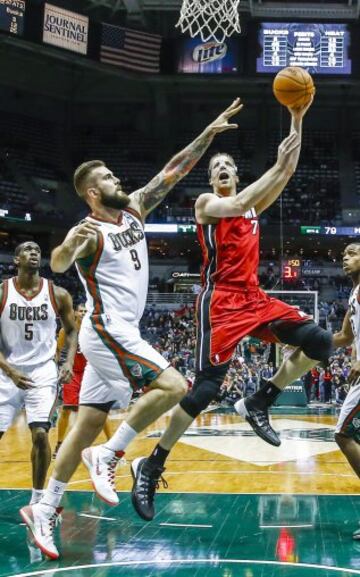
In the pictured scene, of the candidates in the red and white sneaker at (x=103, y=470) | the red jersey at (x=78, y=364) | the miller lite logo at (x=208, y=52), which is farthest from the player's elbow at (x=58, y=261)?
the miller lite logo at (x=208, y=52)

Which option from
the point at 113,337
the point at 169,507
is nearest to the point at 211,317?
the point at 113,337

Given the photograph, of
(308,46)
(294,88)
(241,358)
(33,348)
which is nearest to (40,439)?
(33,348)

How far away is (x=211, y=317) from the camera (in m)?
4.80

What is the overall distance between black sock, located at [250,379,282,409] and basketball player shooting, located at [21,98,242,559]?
3.34 ft

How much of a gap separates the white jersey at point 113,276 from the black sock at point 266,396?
1.23 m

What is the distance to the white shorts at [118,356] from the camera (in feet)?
13.9

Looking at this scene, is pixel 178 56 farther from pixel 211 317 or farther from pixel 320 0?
pixel 211 317

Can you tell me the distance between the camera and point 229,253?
491 cm

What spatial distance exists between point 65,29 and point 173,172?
22847 mm

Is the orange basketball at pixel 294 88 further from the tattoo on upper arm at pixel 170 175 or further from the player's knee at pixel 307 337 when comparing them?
A: the player's knee at pixel 307 337

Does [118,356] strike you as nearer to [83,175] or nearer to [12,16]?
[83,175]

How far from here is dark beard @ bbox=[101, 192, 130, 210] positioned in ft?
14.5

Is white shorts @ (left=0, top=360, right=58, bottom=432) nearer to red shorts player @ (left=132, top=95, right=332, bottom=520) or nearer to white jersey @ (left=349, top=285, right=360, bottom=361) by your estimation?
red shorts player @ (left=132, top=95, right=332, bottom=520)

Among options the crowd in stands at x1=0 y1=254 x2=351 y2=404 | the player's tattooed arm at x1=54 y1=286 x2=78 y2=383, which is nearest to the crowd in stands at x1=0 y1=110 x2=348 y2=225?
the crowd in stands at x1=0 y1=254 x2=351 y2=404
